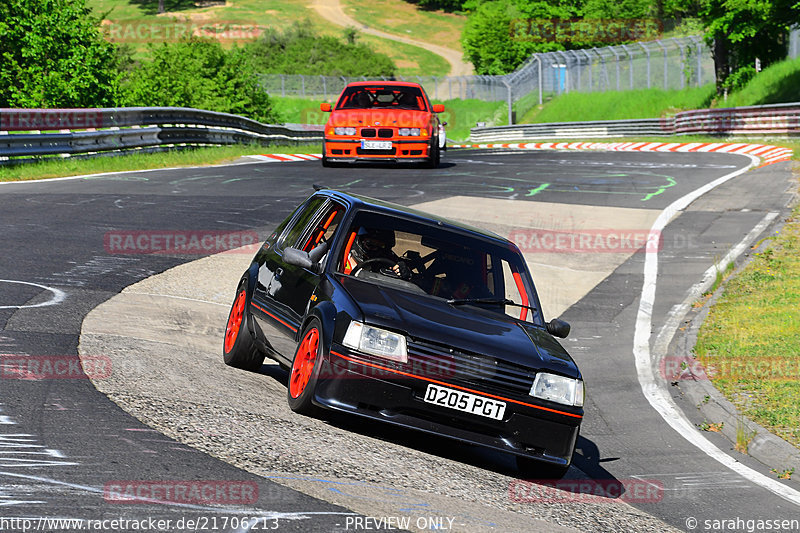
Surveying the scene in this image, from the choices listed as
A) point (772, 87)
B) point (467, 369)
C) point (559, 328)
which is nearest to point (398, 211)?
point (559, 328)

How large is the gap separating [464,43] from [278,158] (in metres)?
86.3

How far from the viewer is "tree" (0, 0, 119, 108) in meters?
35.3

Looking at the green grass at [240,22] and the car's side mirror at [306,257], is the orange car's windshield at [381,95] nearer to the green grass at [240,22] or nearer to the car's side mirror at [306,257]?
the car's side mirror at [306,257]

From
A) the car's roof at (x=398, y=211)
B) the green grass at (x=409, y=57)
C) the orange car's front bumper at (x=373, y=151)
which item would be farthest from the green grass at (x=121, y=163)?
the green grass at (x=409, y=57)

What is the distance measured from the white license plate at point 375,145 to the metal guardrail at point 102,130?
5.71 m

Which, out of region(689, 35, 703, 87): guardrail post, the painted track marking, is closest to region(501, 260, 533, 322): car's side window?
the painted track marking

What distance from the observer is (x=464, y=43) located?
111 m

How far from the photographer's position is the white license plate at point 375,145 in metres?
23.7

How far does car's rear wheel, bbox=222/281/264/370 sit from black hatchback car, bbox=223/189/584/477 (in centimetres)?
1

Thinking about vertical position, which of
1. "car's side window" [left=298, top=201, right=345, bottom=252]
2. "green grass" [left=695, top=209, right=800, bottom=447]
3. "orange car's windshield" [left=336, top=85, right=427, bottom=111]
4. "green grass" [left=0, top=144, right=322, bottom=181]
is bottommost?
"green grass" [left=695, top=209, right=800, bottom=447]

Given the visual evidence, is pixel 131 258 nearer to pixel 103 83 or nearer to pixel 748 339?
pixel 748 339

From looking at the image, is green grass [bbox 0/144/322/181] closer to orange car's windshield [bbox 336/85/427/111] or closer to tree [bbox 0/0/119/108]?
orange car's windshield [bbox 336/85/427/111]

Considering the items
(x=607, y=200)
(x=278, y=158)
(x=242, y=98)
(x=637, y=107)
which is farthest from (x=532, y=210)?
(x=637, y=107)

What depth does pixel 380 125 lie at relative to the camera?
23.6m
